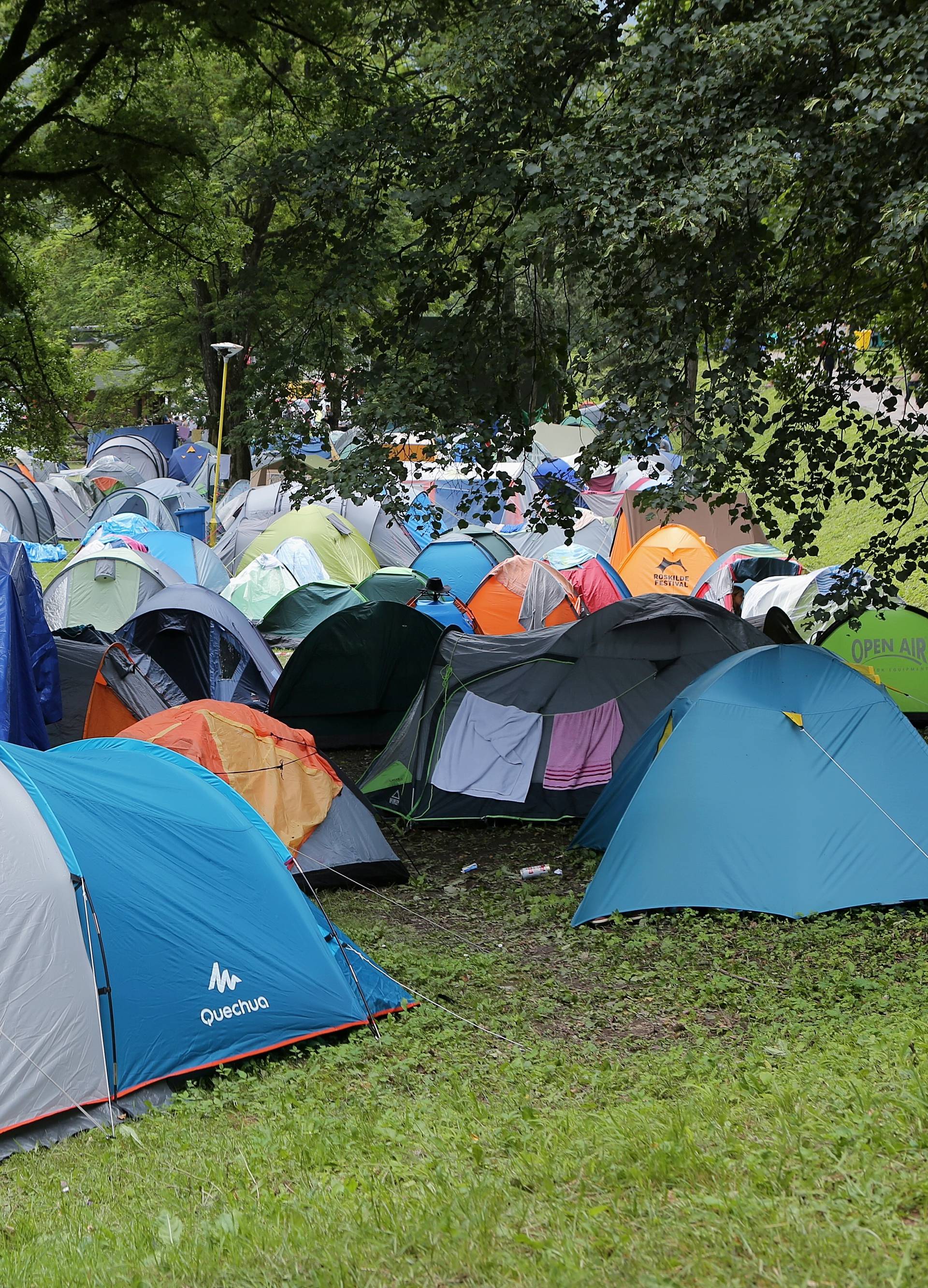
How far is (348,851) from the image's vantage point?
25.0ft

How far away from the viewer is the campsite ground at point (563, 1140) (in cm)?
302

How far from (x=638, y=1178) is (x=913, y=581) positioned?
1603 centimetres

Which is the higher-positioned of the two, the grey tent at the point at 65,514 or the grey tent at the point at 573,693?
the grey tent at the point at 573,693

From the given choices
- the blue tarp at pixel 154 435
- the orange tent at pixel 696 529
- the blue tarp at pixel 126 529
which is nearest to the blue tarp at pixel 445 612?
the orange tent at pixel 696 529

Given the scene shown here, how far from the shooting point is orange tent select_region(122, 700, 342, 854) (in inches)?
283

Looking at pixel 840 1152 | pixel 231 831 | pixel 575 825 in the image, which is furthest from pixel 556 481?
pixel 840 1152

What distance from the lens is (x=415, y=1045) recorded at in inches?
212

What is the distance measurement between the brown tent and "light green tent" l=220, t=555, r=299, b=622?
6.11 meters

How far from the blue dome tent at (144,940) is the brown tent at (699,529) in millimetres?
14837

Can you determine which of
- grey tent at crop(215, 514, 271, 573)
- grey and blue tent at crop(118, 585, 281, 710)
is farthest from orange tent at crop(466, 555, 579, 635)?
grey tent at crop(215, 514, 271, 573)

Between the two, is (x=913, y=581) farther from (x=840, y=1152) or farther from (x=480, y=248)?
(x=840, y=1152)

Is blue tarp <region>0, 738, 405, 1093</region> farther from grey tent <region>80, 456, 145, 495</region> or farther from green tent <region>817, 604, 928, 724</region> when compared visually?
grey tent <region>80, 456, 145, 495</region>

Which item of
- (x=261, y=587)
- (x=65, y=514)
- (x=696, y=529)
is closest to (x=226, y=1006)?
(x=261, y=587)

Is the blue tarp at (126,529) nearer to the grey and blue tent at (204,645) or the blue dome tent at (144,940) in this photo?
the grey and blue tent at (204,645)
